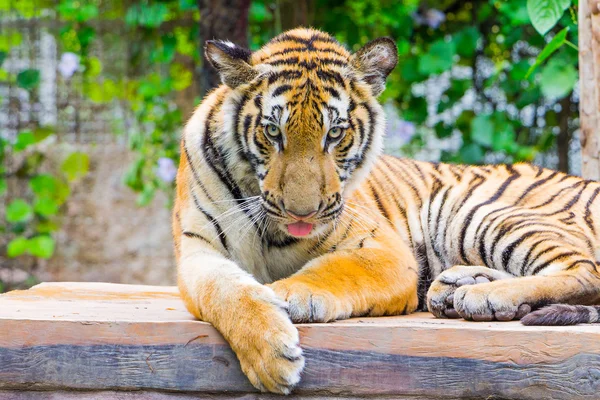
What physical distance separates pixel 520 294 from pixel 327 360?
670 mm

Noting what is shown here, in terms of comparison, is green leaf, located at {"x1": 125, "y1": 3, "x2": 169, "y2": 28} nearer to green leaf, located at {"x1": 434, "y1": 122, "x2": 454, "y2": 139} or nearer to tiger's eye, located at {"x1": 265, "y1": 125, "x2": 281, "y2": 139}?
green leaf, located at {"x1": 434, "y1": 122, "x2": 454, "y2": 139}

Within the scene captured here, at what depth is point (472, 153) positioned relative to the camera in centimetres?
537

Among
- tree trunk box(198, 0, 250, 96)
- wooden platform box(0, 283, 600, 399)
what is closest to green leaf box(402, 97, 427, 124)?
tree trunk box(198, 0, 250, 96)

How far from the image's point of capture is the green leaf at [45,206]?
600 centimetres

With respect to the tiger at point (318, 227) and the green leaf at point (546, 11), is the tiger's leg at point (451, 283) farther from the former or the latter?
the green leaf at point (546, 11)

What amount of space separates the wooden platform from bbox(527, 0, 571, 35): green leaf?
4.81ft

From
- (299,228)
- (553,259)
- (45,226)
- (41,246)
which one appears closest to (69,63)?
(45,226)

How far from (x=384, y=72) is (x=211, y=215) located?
0.79m

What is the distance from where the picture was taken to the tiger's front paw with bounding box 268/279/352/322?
89.0 inches

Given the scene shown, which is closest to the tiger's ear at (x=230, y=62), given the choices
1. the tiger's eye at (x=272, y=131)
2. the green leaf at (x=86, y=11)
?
the tiger's eye at (x=272, y=131)

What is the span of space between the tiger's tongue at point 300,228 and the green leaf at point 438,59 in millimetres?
3054

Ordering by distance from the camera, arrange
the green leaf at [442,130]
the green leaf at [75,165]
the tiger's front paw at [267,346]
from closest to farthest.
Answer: the tiger's front paw at [267,346], the green leaf at [442,130], the green leaf at [75,165]

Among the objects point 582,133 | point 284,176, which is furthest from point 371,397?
point 582,133

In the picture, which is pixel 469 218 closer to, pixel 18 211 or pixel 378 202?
pixel 378 202
